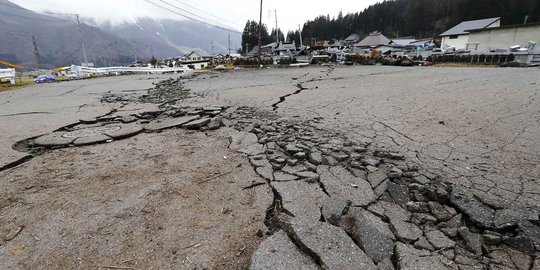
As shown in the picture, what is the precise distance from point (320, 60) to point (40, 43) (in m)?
197

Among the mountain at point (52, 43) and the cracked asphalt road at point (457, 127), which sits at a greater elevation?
the mountain at point (52, 43)

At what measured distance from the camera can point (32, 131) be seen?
14.3 ft

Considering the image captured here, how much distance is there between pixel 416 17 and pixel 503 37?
4145 cm

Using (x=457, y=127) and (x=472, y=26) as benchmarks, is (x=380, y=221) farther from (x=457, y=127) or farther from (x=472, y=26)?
(x=472, y=26)

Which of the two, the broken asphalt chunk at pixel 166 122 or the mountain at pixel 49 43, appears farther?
the mountain at pixel 49 43

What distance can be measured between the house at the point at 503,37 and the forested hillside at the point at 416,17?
17.1 m

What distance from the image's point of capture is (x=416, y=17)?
65188mm

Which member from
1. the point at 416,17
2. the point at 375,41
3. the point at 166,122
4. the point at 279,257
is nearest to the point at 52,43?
the point at 375,41

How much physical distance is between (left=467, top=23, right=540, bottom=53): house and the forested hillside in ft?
56.0

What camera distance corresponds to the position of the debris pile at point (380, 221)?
1.52 m

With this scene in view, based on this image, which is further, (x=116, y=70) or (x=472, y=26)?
(x=472, y=26)

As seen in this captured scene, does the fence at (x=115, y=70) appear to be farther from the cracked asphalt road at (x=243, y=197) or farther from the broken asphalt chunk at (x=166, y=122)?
the cracked asphalt road at (x=243, y=197)

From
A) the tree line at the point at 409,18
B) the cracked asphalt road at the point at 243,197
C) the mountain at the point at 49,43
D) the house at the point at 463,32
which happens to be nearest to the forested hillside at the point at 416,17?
the tree line at the point at 409,18

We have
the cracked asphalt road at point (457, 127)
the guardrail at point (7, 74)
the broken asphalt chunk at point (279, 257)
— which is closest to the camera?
the broken asphalt chunk at point (279, 257)
